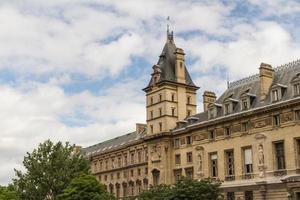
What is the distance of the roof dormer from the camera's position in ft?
199

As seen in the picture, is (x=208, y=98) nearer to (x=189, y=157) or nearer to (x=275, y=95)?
(x=189, y=157)

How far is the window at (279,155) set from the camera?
59.2 meters

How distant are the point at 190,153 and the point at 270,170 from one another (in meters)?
15.3

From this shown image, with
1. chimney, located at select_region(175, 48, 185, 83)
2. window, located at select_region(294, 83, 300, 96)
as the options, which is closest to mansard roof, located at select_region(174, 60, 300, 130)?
window, located at select_region(294, 83, 300, 96)

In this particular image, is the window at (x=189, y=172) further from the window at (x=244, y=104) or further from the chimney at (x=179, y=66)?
the chimney at (x=179, y=66)

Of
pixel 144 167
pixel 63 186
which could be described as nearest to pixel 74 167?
pixel 63 186

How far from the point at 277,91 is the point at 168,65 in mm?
24456

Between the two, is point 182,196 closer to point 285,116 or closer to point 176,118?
point 285,116

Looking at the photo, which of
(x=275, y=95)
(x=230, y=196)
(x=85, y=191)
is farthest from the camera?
(x=85, y=191)

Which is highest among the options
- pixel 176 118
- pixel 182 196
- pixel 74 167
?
pixel 176 118

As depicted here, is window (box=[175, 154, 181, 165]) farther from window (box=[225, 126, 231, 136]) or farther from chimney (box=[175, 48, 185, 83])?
chimney (box=[175, 48, 185, 83])

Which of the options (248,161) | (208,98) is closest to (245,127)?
(248,161)

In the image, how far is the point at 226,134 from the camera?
Answer: 66812 mm

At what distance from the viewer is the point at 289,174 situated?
2265 inches
